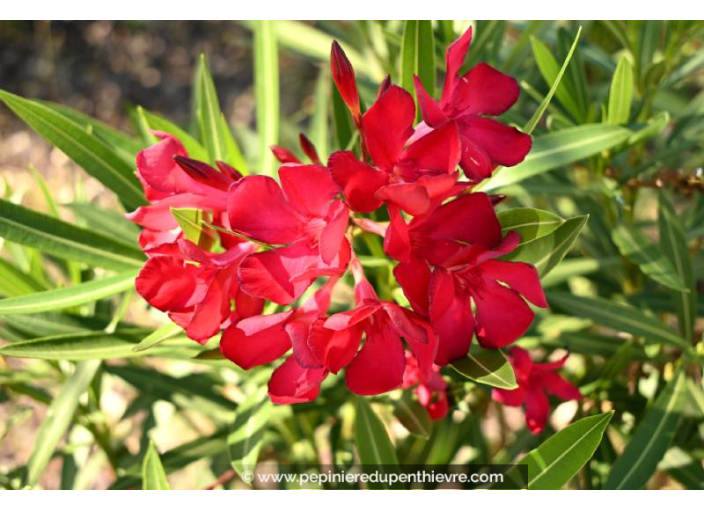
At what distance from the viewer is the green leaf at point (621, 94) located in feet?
4.56

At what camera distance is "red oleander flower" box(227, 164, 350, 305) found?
0.96 metres

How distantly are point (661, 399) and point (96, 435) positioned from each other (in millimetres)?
1204

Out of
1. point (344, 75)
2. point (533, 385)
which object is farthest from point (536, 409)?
point (344, 75)

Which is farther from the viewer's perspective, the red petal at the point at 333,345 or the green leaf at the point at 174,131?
the green leaf at the point at 174,131

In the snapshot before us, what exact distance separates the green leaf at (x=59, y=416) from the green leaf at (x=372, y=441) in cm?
52

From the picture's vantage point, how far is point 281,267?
3.28 ft

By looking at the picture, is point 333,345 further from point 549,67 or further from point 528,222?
point 549,67

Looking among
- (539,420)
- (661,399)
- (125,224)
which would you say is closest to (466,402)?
(539,420)

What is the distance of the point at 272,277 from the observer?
0.99m

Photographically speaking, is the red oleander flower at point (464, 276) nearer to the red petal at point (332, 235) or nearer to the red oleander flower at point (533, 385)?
the red petal at point (332, 235)

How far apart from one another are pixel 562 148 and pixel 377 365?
56 cm

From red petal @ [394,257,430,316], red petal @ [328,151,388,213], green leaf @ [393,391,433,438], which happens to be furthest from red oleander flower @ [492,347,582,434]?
red petal @ [328,151,388,213]

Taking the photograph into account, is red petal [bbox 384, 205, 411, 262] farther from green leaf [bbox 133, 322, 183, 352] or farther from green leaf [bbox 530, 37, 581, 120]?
green leaf [bbox 530, 37, 581, 120]

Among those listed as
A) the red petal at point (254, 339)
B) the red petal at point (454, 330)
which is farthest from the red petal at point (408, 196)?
A: the red petal at point (254, 339)
